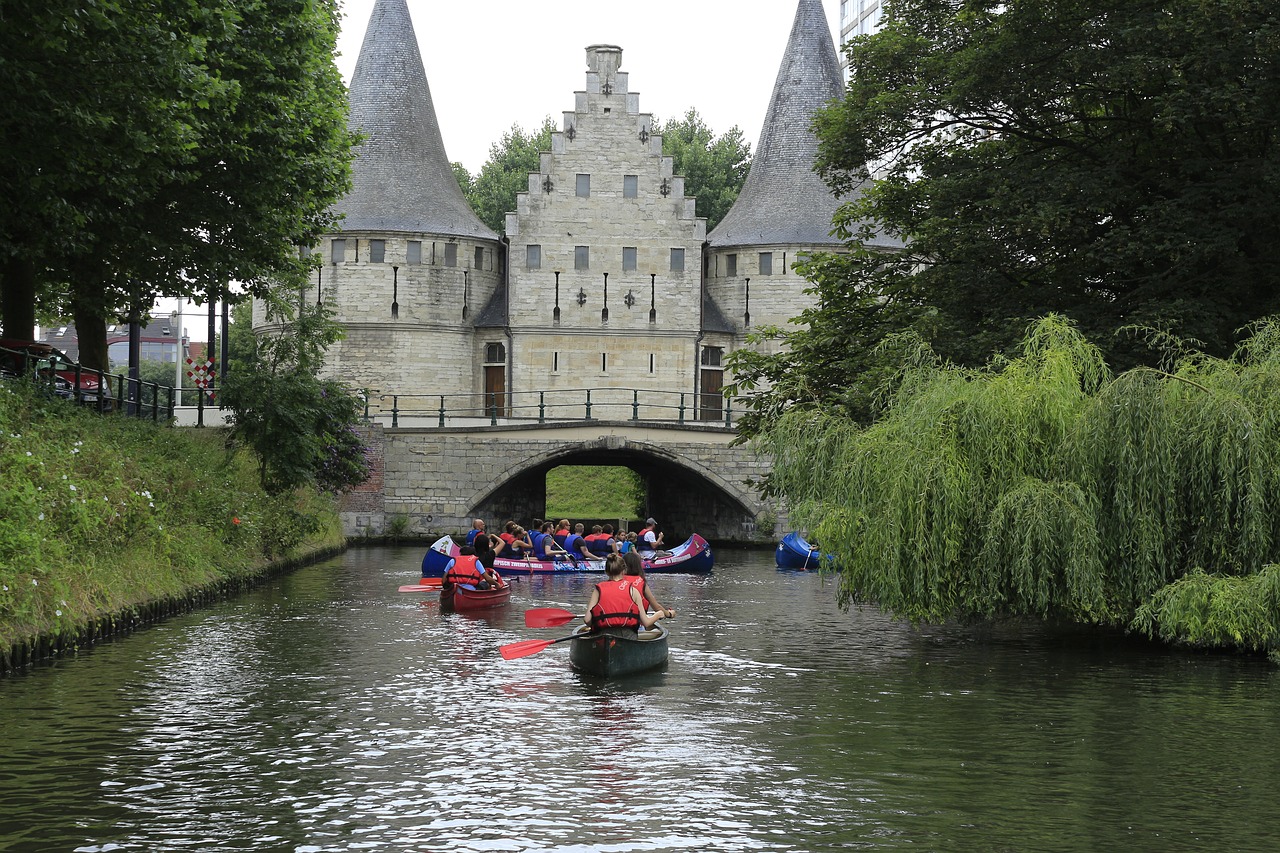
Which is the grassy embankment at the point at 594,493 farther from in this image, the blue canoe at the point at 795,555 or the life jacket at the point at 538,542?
the life jacket at the point at 538,542

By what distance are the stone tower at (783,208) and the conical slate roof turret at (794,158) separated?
31 mm

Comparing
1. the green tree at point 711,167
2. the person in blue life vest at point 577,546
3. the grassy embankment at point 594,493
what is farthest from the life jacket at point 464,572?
the green tree at point 711,167

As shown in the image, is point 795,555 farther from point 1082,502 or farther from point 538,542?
point 1082,502

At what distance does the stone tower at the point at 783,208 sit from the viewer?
49.7m

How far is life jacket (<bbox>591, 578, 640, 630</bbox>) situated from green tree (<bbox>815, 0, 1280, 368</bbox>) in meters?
6.78

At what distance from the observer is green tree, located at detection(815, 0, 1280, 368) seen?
20.2 metres

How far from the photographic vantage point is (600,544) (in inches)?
1328

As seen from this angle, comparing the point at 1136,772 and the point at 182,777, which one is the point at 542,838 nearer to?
the point at 182,777

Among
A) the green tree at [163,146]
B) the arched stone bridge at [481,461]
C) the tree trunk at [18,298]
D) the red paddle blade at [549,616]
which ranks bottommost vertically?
the red paddle blade at [549,616]

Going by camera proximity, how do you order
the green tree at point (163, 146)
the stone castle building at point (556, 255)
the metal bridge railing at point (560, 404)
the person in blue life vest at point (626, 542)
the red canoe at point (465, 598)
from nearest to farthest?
the green tree at point (163, 146) → the red canoe at point (465, 598) → the person in blue life vest at point (626, 542) → the metal bridge railing at point (560, 404) → the stone castle building at point (556, 255)

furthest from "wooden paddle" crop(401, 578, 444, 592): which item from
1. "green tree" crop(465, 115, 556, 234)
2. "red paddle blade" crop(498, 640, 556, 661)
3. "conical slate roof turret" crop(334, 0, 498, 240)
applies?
"green tree" crop(465, 115, 556, 234)

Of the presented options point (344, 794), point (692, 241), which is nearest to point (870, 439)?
point (344, 794)

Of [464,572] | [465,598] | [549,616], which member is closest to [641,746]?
[549,616]

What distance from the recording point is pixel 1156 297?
70.8 ft
